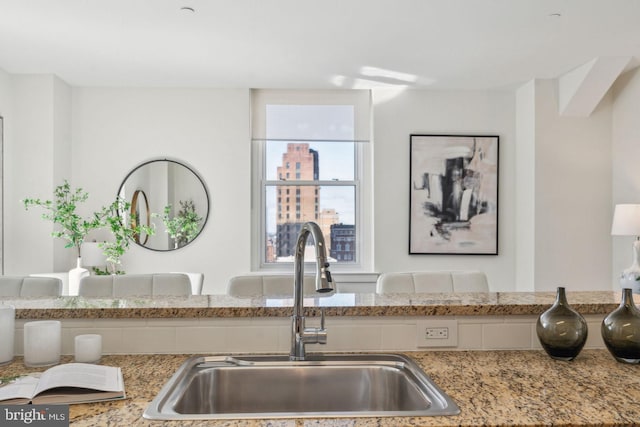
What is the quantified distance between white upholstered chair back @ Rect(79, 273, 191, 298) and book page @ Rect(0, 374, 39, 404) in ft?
3.98

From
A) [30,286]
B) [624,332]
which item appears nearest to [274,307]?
[624,332]

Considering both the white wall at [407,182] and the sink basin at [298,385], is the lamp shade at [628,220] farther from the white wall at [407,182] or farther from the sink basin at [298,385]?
the sink basin at [298,385]

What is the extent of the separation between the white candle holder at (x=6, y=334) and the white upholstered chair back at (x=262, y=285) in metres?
1.07

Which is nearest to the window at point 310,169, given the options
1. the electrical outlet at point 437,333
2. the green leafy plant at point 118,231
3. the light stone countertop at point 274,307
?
the green leafy plant at point 118,231

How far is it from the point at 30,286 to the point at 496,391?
7.05 ft

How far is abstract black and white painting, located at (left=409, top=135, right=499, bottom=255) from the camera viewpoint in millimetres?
4781

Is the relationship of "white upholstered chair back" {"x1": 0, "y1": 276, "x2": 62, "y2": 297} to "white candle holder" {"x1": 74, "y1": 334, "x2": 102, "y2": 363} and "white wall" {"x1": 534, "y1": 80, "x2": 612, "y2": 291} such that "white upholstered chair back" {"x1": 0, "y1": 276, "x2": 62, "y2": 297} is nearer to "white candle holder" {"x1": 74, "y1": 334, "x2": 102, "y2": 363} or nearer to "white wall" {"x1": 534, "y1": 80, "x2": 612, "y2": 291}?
"white candle holder" {"x1": 74, "y1": 334, "x2": 102, "y2": 363}

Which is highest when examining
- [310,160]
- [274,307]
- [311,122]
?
[311,122]

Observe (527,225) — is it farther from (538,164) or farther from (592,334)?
(592,334)

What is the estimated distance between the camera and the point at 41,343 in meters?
1.29

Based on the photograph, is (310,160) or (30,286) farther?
(310,160)

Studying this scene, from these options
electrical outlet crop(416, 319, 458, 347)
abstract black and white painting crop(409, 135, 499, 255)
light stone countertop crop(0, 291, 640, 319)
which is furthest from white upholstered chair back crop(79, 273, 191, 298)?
abstract black and white painting crop(409, 135, 499, 255)

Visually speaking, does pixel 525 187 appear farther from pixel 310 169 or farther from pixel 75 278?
pixel 75 278

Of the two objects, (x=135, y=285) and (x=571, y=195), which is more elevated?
(x=571, y=195)
